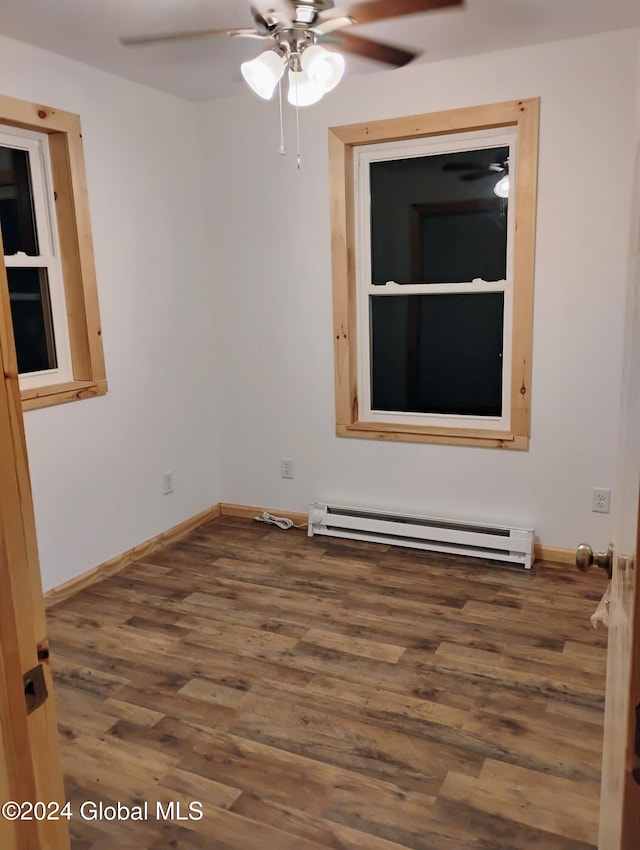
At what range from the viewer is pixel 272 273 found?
412 cm

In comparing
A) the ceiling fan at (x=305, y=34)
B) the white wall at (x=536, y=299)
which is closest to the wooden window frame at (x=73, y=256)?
the ceiling fan at (x=305, y=34)

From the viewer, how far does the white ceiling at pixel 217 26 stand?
2.69m

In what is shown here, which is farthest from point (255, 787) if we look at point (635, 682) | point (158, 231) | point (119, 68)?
point (119, 68)

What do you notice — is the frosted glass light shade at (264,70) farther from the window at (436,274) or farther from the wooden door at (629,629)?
the wooden door at (629,629)

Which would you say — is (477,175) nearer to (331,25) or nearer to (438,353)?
(438,353)

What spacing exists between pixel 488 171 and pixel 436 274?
0.58 meters

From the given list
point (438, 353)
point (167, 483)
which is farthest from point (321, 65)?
point (167, 483)

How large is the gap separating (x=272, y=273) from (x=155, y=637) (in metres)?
2.18

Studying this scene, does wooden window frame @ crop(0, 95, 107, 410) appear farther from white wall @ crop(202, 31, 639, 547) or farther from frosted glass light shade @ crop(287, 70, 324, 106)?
frosted glass light shade @ crop(287, 70, 324, 106)

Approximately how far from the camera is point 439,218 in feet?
12.2

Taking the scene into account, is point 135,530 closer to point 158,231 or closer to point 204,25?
point 158,231

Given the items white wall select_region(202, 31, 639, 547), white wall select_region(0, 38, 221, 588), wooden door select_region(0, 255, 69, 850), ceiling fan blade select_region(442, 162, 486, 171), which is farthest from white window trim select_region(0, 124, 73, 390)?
wooden door select_region(0, 255, 69, 850)

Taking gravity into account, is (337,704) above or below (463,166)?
below

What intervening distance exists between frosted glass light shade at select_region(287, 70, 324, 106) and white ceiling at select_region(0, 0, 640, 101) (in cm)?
42
